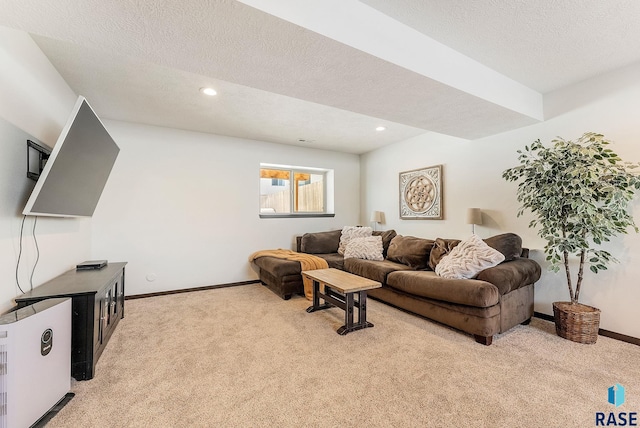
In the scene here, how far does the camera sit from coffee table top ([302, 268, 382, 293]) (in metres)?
2.62

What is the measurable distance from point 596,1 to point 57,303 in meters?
3.87

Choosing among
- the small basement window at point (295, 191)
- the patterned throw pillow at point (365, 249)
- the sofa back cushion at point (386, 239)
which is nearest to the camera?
the patterned throw pillow at point (365, 249)

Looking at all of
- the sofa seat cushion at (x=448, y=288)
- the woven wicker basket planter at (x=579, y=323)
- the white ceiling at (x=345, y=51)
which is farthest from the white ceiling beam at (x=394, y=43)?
the woven wicker basket planter at (x=579, y=323)

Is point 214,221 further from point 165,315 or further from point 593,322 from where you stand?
point 593,322

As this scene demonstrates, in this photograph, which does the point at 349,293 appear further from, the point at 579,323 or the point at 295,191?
the point at 295,191

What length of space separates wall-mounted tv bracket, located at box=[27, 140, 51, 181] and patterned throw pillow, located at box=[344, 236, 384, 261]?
3511mm

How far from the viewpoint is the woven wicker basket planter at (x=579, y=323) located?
235 centimetres

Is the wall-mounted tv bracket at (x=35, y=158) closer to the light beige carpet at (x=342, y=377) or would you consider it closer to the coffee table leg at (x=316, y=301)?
the light beige carpet at (x=342, y=377)

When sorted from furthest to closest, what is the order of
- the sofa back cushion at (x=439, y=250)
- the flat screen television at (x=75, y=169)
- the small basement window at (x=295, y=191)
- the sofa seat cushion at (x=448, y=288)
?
1. the small basement window at (x=295, y=191)
2. the sofa back cushion at (x=439, y=250)
3. the sofa seat cushion at (x=448, y=288)
4. the flat screen television at (x=75, y=169)

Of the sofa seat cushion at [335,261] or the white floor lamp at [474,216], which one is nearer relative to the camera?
the white floor lamp at [474,216]

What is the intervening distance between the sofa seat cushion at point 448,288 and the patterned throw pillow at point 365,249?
0.88 metres

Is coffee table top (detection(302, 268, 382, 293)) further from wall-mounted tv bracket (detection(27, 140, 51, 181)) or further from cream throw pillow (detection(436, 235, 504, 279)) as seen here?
wall-mounted tv bracket (detection(27, 140, 51, 181))

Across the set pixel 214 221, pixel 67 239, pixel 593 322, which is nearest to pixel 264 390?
pixel 67 239

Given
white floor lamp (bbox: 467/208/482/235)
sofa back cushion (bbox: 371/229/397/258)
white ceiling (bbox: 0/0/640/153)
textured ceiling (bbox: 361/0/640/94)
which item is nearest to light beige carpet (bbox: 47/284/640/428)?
white floor lamp (bbox: 467/208/482/235)
